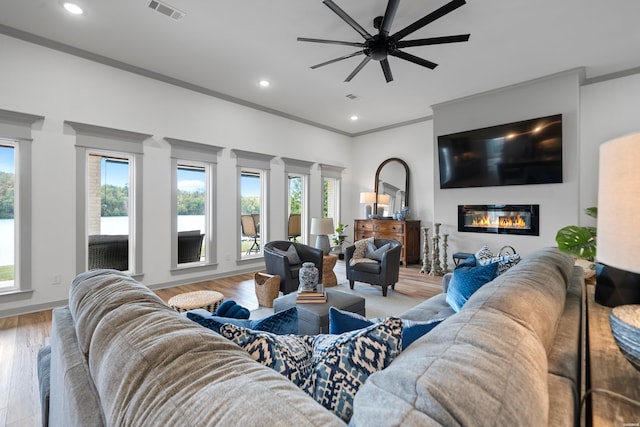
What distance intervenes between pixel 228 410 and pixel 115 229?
466cm

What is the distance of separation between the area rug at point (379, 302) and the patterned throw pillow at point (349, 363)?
103 inches

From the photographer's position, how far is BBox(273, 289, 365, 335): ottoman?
2.29 metres

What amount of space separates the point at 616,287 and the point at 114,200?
17.3 feet

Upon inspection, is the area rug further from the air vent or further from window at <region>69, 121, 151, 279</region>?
the air vent

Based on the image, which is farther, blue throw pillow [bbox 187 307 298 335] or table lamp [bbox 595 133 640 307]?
blue throw pillow [bbox 187 307 298 335]

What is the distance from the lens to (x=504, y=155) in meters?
4.71

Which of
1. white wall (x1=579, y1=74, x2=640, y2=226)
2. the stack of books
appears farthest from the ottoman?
white wall (x1=579, y1=74, x2=640, y2=226)

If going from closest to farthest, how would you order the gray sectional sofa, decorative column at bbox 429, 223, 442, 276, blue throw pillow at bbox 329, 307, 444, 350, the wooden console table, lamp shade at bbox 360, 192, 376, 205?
the gray sectional sofa < the wooden console table < blue throw pillow at bbox 329, 307, 444, 350 < decorative column at bbox 429, 223, 442, 276 < lamp shade at bbox 360, 192, 376, 205

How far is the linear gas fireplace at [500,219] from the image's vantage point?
448 cm

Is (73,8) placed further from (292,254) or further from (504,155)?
(504,155)

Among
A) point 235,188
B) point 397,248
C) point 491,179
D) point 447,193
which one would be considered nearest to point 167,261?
point 235,188

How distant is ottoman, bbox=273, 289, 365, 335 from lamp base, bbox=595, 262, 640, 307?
1664 mm

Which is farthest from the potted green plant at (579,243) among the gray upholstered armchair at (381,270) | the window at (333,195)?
the window at (333,195)

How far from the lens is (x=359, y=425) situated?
0.50 meters
